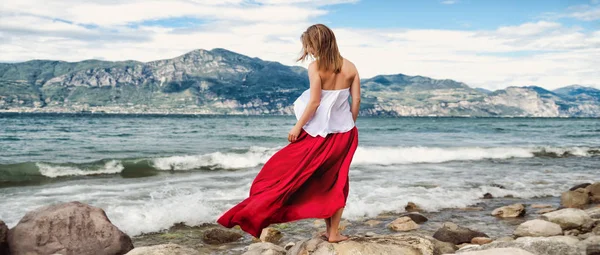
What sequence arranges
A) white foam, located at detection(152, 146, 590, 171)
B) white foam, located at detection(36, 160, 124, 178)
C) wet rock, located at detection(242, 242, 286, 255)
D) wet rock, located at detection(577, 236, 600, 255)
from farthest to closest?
white foam, located at detection(152, 146, 590, 171)
white foam, located at detection(36, 160, 124, 178)
wet rock, located at detection(242, 242, 286, 255)
wet rock, located at detection(577, 236, 600, 255)

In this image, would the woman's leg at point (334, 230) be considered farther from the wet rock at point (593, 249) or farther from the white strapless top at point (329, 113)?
the wet rock at point (593, 249)

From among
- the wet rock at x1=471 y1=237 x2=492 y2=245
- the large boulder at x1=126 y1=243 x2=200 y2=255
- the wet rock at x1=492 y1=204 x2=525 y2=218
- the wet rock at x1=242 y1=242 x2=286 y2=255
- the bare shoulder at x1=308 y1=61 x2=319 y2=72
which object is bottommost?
the wet rock at x1=492 y1=204 x2=525 y2=218

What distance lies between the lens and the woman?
466 centimetres

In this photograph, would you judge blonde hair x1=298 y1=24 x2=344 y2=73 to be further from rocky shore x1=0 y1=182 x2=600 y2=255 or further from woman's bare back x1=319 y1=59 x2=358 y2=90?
rocky shore x1=0 y1=182 x2=600 y2=255

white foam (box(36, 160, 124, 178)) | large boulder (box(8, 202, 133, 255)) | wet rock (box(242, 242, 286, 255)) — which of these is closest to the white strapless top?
wet rock (box(242, 242, 286, 255))

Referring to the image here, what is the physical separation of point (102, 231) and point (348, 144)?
13.0 feet

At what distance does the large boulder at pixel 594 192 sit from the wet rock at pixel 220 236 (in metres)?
9.27

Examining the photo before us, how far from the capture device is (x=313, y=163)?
15.5 feet

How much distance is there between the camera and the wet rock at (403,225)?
915cm

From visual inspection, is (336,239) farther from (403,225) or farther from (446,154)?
(446,154)

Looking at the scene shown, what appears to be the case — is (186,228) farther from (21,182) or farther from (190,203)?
(21,182)

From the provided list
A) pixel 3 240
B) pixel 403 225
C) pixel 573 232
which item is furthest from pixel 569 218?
pixel 3 240

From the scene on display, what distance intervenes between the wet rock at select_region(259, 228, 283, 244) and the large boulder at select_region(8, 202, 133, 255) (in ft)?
7.61

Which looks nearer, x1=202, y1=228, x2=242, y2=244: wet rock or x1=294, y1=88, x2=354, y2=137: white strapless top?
x1=294, y1=88, x2=354, y2=137: white strapless top
